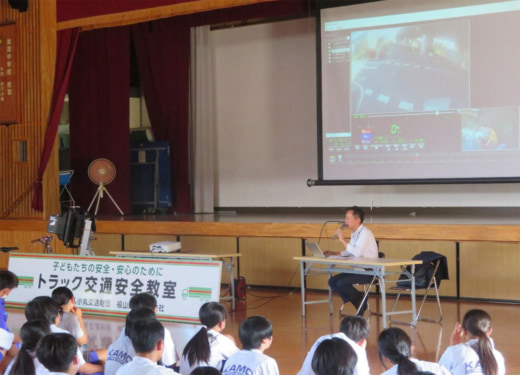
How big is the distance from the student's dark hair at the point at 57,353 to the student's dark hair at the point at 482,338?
1.80 m

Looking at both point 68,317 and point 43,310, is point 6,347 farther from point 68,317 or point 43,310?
point 68,317

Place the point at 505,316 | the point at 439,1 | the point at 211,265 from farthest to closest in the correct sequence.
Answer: the point at 439,1
the point at 505,316
the point at 211,265

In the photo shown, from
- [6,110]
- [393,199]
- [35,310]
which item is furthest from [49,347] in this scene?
[6,110]

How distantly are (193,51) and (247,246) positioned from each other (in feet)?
12.6

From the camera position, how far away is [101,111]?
11.5 metres

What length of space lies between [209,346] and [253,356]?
412 mm

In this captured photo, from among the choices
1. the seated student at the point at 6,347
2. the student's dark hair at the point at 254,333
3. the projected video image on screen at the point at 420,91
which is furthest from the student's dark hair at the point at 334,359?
the projected video image on screen at the point at 420,91

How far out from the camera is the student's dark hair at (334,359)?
284cm

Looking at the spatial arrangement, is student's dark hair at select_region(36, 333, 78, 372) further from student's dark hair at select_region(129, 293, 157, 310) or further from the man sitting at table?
the man sitting at table

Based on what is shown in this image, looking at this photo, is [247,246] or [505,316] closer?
[505,316]

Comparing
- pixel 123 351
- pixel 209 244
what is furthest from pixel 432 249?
pixel 123 351

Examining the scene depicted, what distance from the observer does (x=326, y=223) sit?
308 inches

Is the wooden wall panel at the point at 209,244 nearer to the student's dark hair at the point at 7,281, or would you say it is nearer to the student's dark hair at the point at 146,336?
the student's dark hair at the point at 7,281

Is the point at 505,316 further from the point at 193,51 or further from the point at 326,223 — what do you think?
the point at 193,51
